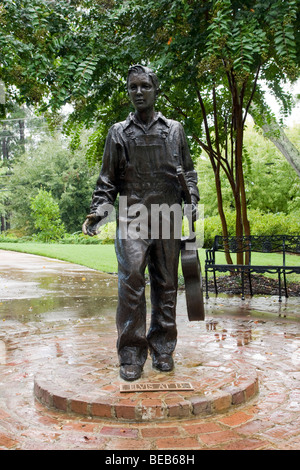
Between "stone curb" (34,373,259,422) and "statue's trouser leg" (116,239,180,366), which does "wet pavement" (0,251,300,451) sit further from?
"statue's trouser leg" (116,239,180,366)

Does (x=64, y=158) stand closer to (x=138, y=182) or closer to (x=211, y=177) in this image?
(x=211, y=177)

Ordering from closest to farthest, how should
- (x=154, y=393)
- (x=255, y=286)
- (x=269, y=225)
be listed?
(x=154, y=393), (x=255, y=286), (x=269, y=225)

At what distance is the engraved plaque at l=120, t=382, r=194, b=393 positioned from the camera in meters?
3.78

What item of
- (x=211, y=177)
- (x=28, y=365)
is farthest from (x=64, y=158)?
(x=28, y=365)

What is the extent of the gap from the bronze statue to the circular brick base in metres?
0.21

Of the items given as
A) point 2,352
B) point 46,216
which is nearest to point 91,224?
point 2,352

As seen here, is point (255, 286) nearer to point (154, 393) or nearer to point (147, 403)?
Result: point (154, 393)

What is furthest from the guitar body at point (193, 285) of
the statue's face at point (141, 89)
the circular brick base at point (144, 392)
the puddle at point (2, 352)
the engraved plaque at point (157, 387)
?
the puddle at point (2, 352)

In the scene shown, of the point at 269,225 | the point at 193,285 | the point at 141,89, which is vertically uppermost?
the point at 141,89

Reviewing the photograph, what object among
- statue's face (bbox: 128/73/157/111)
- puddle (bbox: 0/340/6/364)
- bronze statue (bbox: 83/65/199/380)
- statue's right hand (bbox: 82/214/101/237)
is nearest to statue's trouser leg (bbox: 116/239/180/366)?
bronze statue (bbox: 83/65/199/380)

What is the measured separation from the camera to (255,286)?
10664mm

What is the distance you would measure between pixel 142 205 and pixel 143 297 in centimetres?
78
